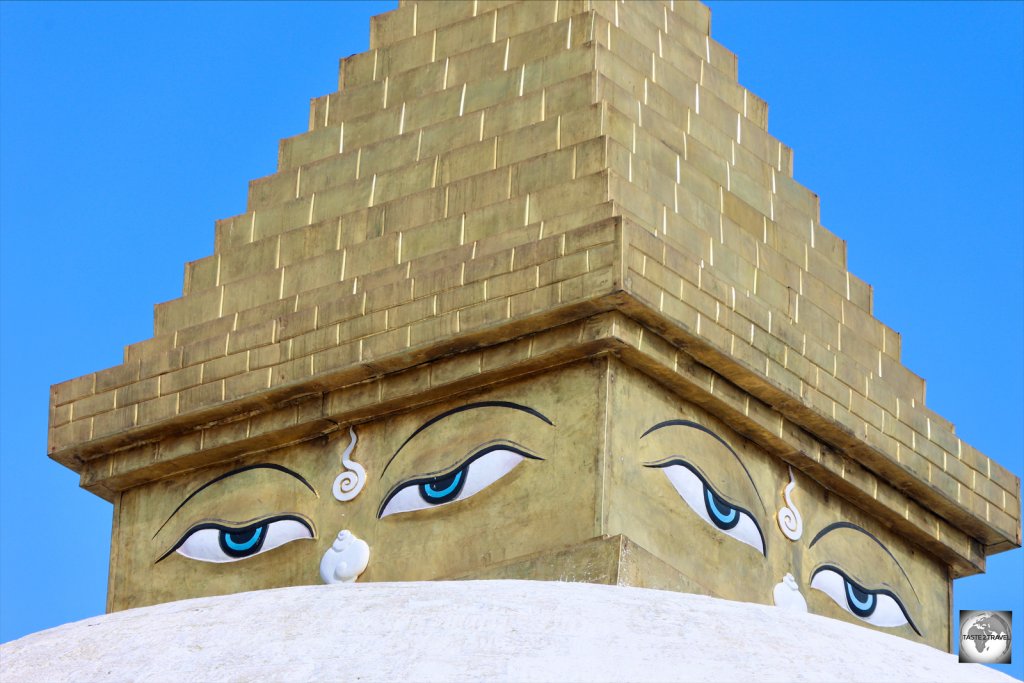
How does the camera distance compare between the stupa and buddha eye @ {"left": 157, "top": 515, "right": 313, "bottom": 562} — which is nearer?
the stupa

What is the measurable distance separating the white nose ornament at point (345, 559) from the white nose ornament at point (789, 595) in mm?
2968

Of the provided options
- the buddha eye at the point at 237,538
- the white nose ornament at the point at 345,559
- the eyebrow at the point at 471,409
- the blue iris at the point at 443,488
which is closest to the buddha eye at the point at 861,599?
the eyebrow at the point at 471,409

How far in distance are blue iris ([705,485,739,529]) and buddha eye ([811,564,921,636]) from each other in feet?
3.34

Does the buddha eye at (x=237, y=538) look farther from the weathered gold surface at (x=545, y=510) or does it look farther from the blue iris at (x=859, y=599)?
the blue iris at (x=859, y=599)

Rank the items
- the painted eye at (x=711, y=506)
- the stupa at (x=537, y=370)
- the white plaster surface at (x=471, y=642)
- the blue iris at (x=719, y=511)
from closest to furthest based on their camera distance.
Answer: the white plaster surface at (x=471, y=642), the stupa at (x=537, y=370), the painted eye at (x=711, y=506), the blue iris at (x=719, y=511)

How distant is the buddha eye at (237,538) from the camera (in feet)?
54.1

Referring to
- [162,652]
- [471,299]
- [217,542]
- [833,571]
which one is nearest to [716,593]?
[833,571]

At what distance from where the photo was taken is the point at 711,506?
15828 millimetres

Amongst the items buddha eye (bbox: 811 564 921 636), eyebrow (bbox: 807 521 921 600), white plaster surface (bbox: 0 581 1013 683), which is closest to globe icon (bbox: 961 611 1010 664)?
white plaster surface (bbox: 0 581 1013 683)

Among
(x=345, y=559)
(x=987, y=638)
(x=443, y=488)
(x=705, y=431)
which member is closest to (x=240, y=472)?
(x=345, y=559)

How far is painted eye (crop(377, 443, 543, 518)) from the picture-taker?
51.0 ft

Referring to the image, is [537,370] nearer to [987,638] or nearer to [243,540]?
[243,540]

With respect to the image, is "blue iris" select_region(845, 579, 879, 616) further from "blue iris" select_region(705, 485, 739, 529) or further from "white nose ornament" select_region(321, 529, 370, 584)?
"white nose ornament" select_region(321, 529, 370, 584)

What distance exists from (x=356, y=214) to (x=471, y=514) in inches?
120
